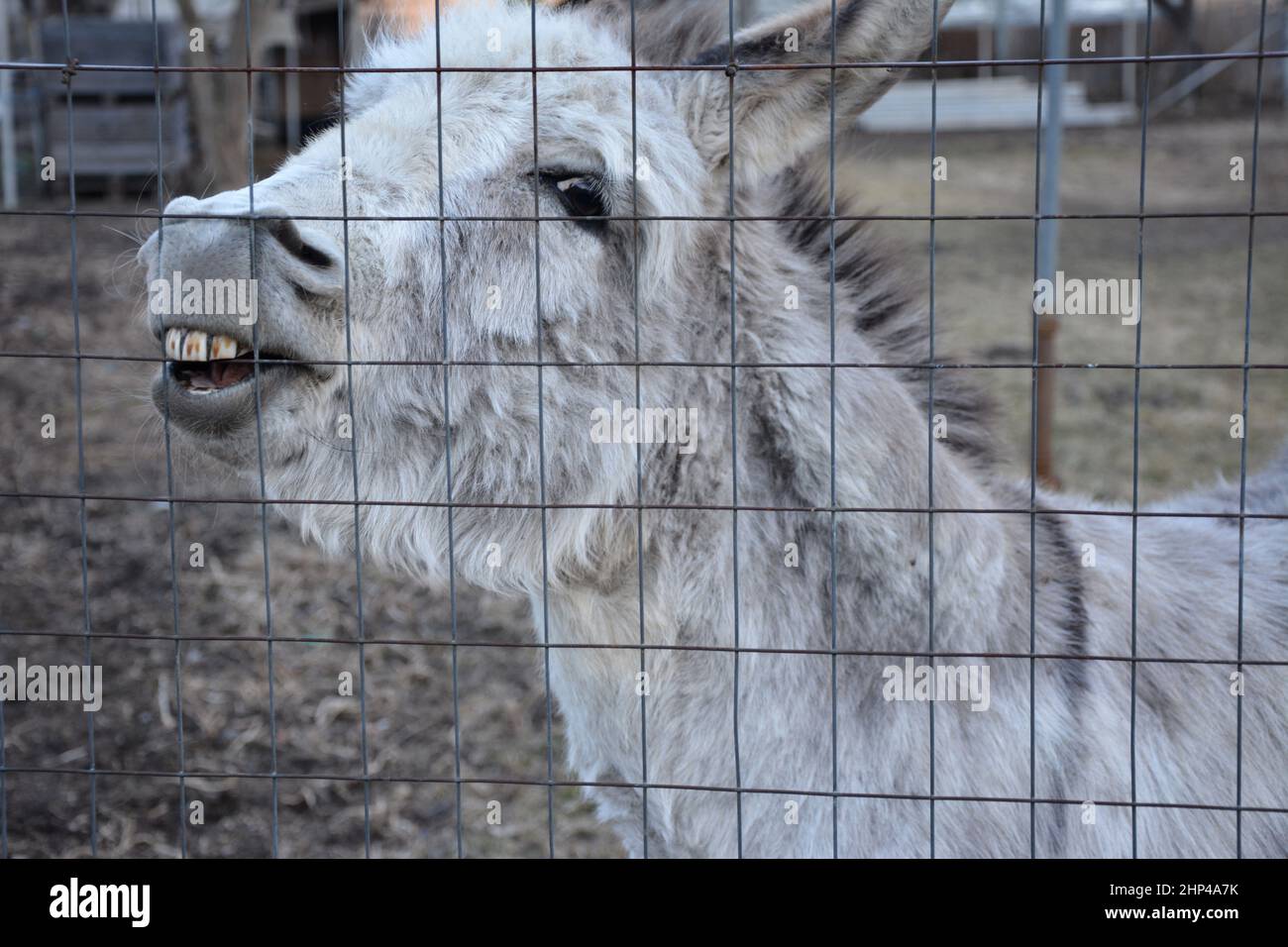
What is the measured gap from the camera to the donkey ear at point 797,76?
227cm

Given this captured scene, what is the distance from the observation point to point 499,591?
8.54 ft

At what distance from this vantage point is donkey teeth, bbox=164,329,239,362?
226 cm

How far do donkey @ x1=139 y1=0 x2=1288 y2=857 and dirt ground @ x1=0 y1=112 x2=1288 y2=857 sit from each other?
32 centimetres

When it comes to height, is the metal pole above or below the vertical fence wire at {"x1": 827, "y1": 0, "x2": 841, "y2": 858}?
above

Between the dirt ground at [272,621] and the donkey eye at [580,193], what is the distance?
891 millimetres

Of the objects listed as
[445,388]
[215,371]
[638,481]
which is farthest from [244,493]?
[638,481]

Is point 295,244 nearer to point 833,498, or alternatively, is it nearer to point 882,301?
point 833,498

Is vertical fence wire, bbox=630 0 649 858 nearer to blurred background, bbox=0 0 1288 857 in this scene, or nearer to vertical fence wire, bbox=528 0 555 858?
vertical fence wire, bbox=528 0 555 858

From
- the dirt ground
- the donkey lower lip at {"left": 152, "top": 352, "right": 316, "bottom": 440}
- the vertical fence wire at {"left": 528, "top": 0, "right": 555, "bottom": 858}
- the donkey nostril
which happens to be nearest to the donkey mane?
the dirt ground

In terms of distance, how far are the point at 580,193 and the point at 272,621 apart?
3.37 metres

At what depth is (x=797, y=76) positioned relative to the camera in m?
2.37
